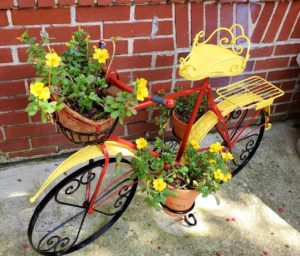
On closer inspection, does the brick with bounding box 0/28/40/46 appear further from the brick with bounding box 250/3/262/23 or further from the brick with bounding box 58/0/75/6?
the brick with bounding box 250/3/262/23

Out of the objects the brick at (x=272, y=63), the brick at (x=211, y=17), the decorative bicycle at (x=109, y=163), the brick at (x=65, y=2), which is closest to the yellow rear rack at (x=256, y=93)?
the decorative bicycle at (x=109, y=163)

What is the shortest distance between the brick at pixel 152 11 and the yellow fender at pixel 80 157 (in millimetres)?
752

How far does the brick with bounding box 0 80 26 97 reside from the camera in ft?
6.63

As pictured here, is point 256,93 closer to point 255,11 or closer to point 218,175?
point 255,11

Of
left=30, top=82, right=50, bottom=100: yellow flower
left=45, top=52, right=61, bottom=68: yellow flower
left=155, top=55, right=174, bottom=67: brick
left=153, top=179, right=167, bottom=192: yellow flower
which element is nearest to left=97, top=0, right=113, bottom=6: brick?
left=155, top=55, right=174, bottom=67: brick

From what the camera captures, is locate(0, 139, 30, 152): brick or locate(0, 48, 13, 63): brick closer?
locate(0, 48, 13, 63): brick

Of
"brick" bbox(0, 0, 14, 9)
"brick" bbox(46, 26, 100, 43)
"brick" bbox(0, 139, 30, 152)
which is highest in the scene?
"brick" bbox(0, 0, 14, 9)

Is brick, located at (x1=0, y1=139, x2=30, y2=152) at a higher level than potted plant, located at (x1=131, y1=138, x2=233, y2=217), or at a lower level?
lower

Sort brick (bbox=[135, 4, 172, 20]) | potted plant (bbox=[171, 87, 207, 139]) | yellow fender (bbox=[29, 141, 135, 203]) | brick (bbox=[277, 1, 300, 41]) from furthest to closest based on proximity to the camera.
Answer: brick (bbox=[277, 1, 300, 41]), potted plant (bbox=[171, 87, 207, 139]), brick (bbox=[135, 4, 172, 20]), yellow fender (bbox=[29, 141, 135, 203])

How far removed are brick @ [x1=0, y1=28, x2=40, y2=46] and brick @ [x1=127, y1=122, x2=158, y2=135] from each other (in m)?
0.86

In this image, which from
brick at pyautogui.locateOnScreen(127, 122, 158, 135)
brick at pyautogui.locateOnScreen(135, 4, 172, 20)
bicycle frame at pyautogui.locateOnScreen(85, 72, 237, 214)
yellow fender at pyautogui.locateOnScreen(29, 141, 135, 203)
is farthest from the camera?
brick at pyautogui.locateOnScreen(127, 122, 158, 135)

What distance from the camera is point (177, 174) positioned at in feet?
6.04

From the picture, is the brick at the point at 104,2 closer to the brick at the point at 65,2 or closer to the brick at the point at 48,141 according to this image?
the brick at the point at 65,2

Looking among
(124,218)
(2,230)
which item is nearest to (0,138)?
(2,230)
